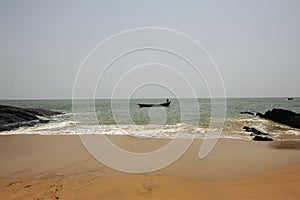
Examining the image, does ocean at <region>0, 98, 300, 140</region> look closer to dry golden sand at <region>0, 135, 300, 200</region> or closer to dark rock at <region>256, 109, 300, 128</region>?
dark rock at <region>256, 109, 300, 128</region>

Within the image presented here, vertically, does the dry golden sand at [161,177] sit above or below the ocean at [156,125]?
above

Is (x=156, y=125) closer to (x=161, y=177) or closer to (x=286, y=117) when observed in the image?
(x=286, y=117)

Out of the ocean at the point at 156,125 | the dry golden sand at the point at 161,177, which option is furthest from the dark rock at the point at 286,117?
the dry golden sand at the point at 161,177

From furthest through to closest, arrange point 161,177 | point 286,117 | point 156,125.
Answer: point 286,117 → point 156,125 → point 161,177

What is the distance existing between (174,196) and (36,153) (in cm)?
713

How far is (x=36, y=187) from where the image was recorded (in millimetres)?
5949

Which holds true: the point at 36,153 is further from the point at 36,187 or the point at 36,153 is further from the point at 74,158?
the point at 36,187

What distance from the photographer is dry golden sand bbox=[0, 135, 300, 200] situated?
17.4 ft

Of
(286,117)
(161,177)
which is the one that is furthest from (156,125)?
(161,177)

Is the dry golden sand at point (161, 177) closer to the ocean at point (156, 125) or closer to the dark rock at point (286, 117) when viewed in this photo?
the ocean at point (156, 125)

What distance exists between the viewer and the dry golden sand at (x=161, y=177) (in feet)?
17.4

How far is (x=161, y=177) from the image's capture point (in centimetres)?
644

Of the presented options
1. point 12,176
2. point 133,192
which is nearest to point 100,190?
point 133,192

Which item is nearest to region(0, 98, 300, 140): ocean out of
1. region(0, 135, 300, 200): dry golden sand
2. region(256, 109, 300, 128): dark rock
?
region(256, 109, 300, 128): dark rock
